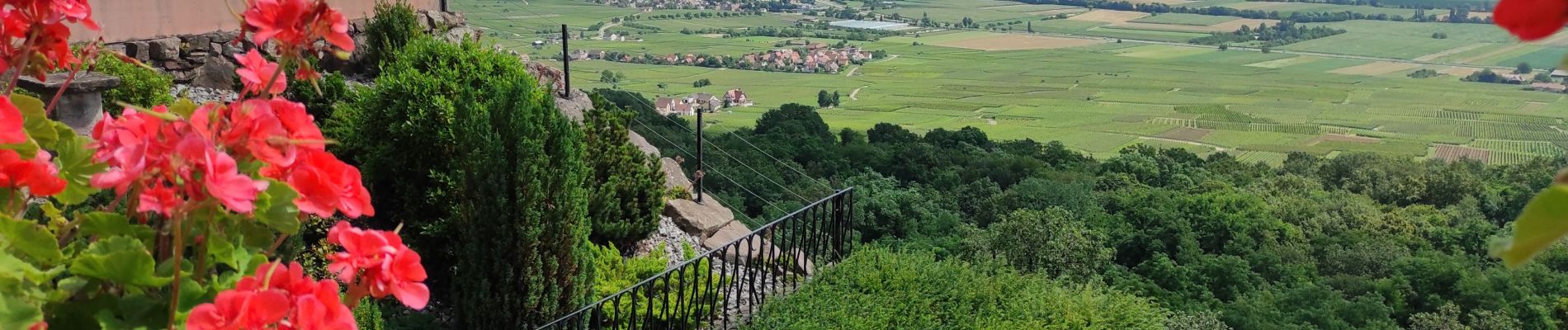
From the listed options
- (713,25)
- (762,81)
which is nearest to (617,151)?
(762,81)

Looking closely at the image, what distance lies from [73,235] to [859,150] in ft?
69.9

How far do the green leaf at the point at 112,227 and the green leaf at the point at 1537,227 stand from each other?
0.93m

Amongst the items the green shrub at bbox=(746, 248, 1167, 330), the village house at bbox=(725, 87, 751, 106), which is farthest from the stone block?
the village house at bbox=(725, 87, 751, 106)

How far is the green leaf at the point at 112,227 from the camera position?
90 centimetres

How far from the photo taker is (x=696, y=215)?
6.86 metres

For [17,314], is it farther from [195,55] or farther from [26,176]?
[195,55]

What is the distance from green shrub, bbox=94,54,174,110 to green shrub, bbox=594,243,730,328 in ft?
7.56

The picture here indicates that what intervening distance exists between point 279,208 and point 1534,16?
0.81 metres

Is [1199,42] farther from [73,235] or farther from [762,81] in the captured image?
[73,235]

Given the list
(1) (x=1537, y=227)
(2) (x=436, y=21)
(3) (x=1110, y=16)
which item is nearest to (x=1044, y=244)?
(2) (x=436, y=21)

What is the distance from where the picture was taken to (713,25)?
5041cm

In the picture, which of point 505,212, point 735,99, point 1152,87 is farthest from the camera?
point 1152,87

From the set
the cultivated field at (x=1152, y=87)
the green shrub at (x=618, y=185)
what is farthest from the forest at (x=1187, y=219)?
the cultivated field at (x=1152, y=87)

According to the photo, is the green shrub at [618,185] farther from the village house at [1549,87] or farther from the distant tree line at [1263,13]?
the distant tree line at [1263,13]
